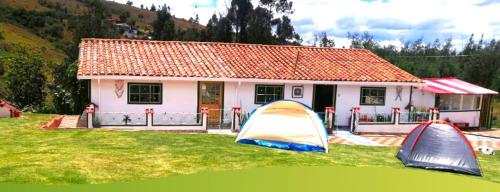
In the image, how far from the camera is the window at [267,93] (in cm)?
1825

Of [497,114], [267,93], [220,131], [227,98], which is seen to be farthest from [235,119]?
[497,114]

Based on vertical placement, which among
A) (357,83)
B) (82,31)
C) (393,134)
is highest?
(82,31)

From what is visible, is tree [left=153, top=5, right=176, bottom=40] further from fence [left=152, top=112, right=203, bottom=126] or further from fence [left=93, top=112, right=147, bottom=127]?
fence [left=93, top=112, right=147, bottom=127]

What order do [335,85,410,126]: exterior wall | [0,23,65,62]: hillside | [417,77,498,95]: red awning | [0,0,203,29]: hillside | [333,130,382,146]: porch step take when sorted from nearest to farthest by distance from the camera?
[333,130,382,146]: porch step < [335,85,410,126]: exterior wall < [417,77,498,95]: red awning < [0,23,65,62]: hillside < [0,0,203,29]: hillside

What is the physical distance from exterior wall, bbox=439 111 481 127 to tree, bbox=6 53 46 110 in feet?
60.4

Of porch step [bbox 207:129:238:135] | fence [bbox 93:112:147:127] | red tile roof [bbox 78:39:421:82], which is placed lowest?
porch step [bbox 207:129:238:135]

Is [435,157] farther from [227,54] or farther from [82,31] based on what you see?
[82,31]

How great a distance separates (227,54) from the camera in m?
20.0

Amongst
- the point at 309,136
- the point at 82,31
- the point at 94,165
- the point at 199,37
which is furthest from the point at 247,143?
the point at 199,37

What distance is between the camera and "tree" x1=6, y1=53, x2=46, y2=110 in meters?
20.6

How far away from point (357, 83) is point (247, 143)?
718 cm

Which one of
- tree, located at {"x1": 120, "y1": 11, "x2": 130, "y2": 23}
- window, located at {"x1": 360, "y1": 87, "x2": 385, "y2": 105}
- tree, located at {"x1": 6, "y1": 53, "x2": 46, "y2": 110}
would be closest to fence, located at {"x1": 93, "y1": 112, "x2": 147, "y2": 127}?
tree, located at {"x1": 6, "y1": 53, "x2": 46, "y2": 110}

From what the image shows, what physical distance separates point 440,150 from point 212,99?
358 inches

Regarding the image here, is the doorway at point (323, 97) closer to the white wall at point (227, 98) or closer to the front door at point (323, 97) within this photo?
the front door at point (323, 97)
